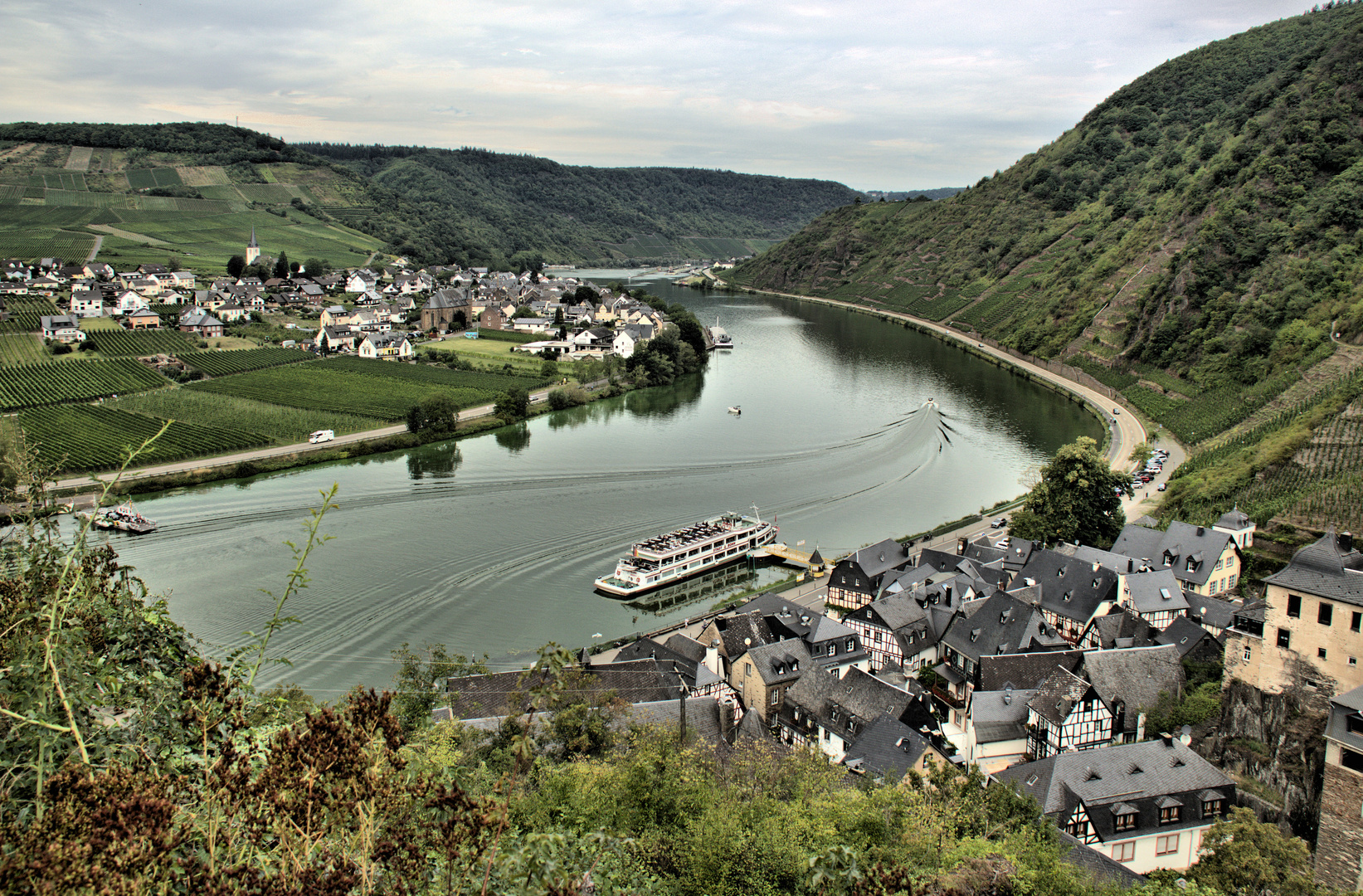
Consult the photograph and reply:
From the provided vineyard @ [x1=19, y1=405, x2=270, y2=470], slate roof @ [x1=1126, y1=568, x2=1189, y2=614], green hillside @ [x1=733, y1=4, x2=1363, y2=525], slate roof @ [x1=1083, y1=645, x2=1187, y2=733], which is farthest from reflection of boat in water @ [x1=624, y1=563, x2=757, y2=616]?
vineyard @ [x1=19, y1=405, x2=270, y2=470]

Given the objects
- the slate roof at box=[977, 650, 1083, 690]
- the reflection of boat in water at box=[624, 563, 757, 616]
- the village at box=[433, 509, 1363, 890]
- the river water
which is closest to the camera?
the village at box=[433, 509, 1363, 890]

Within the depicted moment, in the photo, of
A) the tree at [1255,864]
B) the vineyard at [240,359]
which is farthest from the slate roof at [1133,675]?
the vineyard at [240,359]

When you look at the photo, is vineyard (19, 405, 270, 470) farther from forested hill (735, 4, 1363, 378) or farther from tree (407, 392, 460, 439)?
forested hill (735, 4, 1363, 378)

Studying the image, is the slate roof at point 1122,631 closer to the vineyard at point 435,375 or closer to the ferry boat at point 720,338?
the vineyard at point 435,375

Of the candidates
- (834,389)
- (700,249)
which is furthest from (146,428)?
(700,249)

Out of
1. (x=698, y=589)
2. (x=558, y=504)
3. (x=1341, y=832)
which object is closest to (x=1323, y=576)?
(x=1341, y=832)

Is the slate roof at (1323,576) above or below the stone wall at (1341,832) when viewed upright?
above
